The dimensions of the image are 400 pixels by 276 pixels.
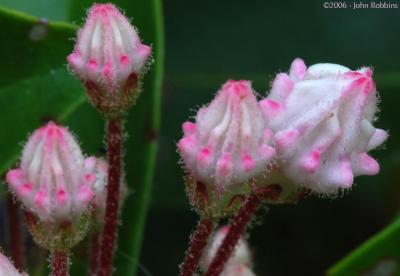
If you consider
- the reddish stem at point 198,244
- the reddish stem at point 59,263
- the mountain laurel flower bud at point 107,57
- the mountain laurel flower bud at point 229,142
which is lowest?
the reddish stem at point 59,263

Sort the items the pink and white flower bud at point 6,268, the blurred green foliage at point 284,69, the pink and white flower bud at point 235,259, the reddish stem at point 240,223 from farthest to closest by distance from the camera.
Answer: the blurred green foliage at point 284,69 → the pink and white flower bud at point 235,259 → the reddish stem at point 240,223 → the pink and white flower bud at point 6,268

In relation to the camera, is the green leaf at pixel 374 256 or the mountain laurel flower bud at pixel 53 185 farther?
the green leaf at pixel 374 256

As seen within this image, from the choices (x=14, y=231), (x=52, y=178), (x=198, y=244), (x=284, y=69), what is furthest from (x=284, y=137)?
(x=284, y=69)

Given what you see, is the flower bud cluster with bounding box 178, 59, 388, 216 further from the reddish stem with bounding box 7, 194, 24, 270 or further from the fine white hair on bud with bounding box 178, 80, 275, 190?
the reddish stem with bounding box 7, 194, 24, 270

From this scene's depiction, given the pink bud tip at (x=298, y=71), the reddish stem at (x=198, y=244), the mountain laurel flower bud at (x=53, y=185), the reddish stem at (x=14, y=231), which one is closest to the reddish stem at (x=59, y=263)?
the mountain laurel flower bud at (x=53, y=185)

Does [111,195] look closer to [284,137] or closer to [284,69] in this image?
[284,137]

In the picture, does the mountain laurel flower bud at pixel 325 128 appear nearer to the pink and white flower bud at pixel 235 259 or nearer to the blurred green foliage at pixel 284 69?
the pink and white flower bud at pixel 235 259

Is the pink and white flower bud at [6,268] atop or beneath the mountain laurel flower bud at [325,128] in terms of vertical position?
beneath

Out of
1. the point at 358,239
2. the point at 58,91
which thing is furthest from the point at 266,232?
the point at 58,91
